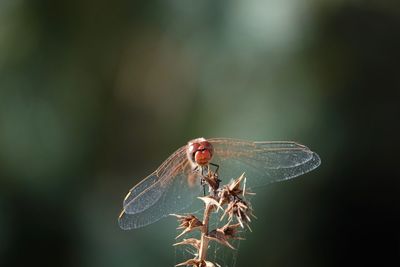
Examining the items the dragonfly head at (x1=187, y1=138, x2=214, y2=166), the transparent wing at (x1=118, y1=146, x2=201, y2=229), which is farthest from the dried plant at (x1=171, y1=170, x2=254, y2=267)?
the transparent wing at (x1=118, y1=146, x2=201, y2=229)

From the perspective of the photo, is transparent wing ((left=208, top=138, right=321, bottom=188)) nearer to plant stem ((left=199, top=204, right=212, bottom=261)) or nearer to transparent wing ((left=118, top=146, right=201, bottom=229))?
transparent wing ((left=118, top=146, right=201, bottom=229))

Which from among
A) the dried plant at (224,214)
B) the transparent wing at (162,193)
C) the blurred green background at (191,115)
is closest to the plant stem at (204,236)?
the dried plant at (224,214)

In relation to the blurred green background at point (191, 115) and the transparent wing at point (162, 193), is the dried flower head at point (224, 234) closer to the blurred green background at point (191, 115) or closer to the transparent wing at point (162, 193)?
the transparent wing at point (162, 193)

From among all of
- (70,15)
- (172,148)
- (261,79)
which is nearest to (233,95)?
(261,79)

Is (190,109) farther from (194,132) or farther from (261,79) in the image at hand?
(261,79)

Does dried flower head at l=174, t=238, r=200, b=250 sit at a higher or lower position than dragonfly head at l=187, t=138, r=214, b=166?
lower

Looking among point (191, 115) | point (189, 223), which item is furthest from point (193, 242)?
point (191, 115)

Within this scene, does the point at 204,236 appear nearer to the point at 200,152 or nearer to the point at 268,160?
the point at 200,152
